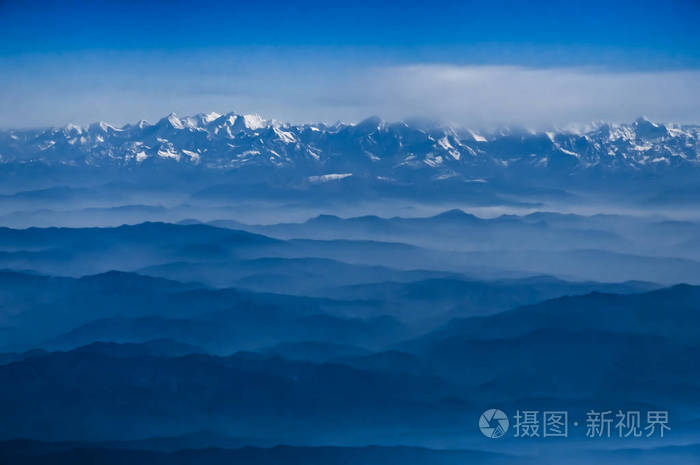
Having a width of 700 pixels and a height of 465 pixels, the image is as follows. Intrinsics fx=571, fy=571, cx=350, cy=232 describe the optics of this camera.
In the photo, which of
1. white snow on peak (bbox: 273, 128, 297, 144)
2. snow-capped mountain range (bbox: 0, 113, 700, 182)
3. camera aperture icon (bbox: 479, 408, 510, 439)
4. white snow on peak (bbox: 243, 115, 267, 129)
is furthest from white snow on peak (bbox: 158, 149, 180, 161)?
camera aperture icon (bbox: 479, 408, 510, 439)

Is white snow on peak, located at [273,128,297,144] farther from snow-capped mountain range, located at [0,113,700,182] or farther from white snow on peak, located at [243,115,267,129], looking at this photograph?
white snow on peak, located at [243,115,267,129]

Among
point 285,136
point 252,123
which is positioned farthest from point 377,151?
point 252,123

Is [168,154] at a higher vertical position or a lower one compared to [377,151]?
lower

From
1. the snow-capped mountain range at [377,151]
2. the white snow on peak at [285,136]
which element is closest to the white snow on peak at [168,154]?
the snow-capped mountain range at [377,151]

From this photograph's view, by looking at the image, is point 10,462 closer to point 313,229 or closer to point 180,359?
point 180,359

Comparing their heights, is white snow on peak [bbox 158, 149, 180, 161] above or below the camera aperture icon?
above

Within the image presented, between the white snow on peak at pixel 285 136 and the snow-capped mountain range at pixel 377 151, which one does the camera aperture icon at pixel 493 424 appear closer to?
the snow-capped mountain range at pixel 377 151

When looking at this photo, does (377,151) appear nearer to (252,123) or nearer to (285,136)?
(285,136)
